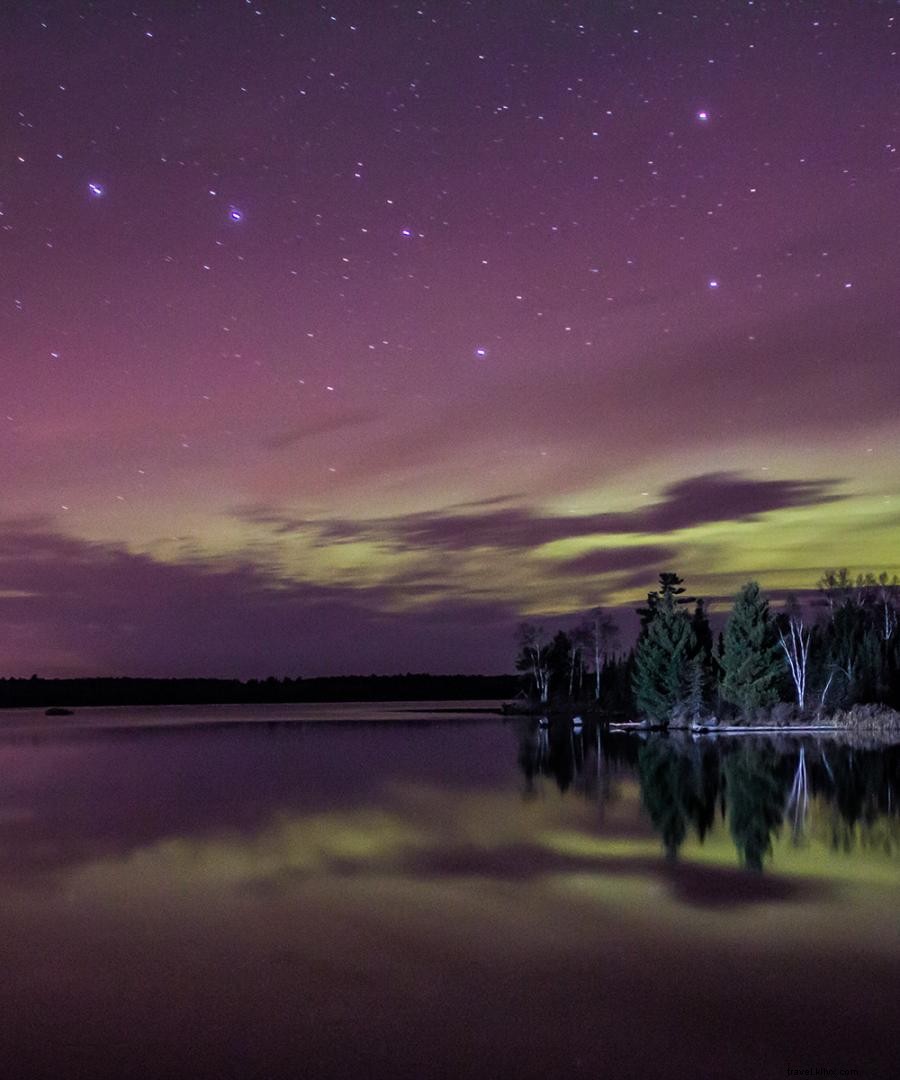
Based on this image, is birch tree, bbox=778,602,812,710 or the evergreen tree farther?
the evergreen tree

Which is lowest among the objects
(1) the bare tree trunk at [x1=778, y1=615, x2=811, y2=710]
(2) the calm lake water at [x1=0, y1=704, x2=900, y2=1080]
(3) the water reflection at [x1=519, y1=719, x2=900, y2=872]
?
(3) the water reflection at [x1=519, y1=719, x2=900, y2=872]

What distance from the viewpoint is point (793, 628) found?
76062 mm

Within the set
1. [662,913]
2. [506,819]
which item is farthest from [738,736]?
[662,913]

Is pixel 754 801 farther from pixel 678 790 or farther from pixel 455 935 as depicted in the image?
pixel 455 935

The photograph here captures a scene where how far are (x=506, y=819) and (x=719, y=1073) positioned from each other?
1760cm

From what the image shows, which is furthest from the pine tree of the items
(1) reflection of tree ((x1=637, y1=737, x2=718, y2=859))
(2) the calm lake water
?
(2) the calm lake water

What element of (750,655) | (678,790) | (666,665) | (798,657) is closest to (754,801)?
(678,790)

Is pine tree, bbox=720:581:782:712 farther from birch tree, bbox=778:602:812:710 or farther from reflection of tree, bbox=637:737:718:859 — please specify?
reflection of tree, bbox=637:737:718:859

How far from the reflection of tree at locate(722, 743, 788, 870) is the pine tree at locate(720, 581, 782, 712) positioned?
88.7ft

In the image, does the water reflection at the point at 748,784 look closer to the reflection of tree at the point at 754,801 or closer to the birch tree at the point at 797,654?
the reflection of tree at the point at 754,801

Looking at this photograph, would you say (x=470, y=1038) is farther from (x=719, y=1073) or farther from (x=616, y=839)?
(x=616, y=839)

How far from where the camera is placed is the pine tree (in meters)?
72.1

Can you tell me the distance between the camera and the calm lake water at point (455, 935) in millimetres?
9500

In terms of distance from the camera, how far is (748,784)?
107 feet
